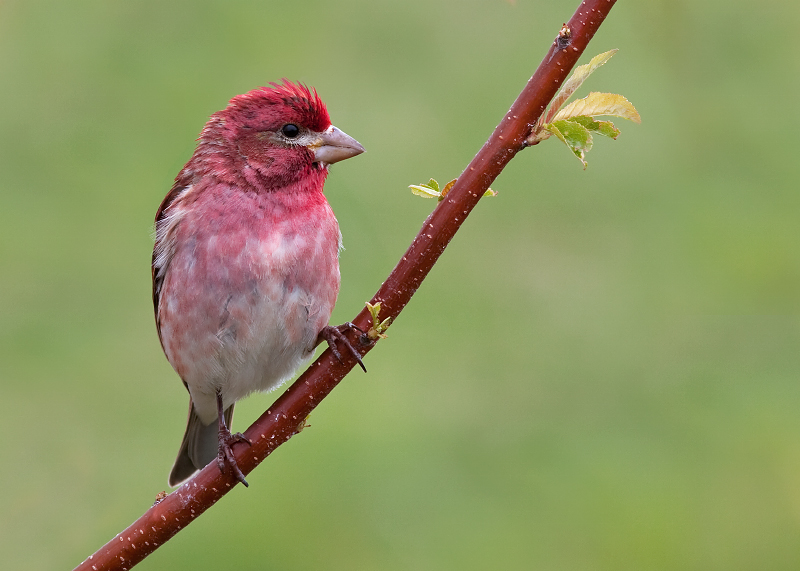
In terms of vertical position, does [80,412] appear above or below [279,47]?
below

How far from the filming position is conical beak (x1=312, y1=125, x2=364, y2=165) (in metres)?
4.23

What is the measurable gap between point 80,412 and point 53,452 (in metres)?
0.35

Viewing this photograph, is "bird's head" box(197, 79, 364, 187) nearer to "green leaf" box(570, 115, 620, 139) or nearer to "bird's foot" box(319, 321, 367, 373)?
"bird's foot" box(319, 321, 367, 373)

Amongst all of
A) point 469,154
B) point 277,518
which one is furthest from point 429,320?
point 277,518

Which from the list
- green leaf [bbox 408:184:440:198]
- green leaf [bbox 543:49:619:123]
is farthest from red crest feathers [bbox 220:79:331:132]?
green leaf [bbox 543:49:619:123]

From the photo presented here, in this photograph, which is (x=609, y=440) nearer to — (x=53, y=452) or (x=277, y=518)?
(x=277, y=518)

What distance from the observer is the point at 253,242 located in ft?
13.7

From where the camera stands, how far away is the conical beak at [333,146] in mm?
4230

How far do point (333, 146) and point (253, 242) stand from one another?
0.53 metres

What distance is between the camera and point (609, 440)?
749 centimetres

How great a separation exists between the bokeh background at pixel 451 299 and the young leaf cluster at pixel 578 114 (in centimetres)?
388

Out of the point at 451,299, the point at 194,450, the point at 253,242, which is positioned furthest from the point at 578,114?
the point at 451,299

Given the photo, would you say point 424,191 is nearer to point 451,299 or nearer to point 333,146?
point 333,146

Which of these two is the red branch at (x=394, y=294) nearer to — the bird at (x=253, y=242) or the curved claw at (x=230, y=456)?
the curved claw at (x=230, y=456)
